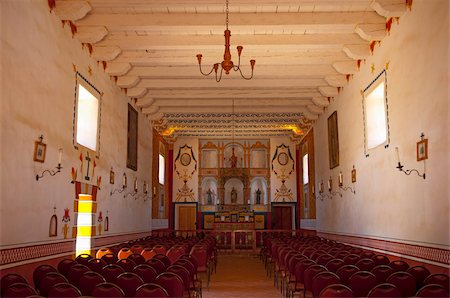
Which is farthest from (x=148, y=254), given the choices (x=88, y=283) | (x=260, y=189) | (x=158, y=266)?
(x=260, y=189)

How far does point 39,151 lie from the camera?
857 cm

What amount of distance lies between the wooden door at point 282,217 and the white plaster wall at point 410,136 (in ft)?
41.9

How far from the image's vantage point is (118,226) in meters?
14.8

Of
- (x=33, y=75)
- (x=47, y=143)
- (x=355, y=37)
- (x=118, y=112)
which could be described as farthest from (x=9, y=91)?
(x=355, y=37)

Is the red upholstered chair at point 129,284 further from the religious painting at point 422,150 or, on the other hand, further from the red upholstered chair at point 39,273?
the religious painting at point 422,150

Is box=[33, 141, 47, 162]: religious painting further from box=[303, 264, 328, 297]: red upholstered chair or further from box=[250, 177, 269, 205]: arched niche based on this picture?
box=[250, 177, 269, 205]: arched niche

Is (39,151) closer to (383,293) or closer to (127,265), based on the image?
(127,265)

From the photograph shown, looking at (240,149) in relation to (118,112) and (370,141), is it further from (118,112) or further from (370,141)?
(370,141)

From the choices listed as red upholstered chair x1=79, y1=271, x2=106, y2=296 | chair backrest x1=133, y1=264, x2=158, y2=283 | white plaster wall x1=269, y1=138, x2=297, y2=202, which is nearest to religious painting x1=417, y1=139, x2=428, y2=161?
chair backrest x1=133, y1=264, x2=158, y2=283

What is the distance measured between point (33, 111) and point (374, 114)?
8.46m

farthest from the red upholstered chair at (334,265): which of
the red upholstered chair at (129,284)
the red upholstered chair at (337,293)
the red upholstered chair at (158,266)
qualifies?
the red upholstered chair at (129,284)

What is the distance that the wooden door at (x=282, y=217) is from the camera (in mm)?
26188

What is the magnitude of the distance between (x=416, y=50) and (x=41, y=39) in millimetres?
7492

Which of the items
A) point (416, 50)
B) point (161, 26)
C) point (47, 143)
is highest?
point (161, 26)
